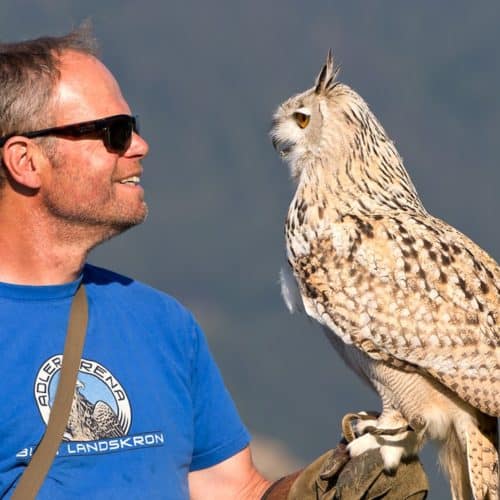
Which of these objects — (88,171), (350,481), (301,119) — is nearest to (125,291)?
(88,171)

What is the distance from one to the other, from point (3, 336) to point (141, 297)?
16.8 inches

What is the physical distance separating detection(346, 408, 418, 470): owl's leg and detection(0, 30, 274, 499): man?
361mm

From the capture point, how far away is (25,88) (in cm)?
215

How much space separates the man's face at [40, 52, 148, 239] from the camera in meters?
2.15

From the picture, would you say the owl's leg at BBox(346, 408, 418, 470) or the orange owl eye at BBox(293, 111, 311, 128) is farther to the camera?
the orange owl eye at BBox(293, 111, 311, 128)

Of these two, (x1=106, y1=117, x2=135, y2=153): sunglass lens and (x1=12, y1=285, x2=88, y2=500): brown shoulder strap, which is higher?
(x1=106, y1=117, x2=135, y2=153): sunglass lens

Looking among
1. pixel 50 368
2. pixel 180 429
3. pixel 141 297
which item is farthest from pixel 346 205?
pixel 50 368

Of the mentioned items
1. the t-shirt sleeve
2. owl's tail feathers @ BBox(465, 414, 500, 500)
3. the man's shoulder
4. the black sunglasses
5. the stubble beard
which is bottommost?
owl's tail feathers @ BBox(465, 414, 500, 500)

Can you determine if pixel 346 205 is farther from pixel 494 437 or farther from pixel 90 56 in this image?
pixel 90 56

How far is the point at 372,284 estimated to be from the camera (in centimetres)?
299

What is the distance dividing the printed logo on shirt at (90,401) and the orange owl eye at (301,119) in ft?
5.58

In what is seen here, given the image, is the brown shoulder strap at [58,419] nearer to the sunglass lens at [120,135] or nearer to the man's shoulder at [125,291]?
the man's shoulder at [125,291]

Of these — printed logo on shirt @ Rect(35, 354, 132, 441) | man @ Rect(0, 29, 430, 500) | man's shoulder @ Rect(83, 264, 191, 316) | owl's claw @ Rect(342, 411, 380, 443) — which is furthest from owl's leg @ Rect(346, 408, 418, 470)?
printed logo on shirt @ Rect(35, 354, 132, 441)

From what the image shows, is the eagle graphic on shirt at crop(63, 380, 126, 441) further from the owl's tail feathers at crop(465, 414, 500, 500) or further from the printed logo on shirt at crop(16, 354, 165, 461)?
the owl's tail feathers at crop(465, 414, 500, 500)
